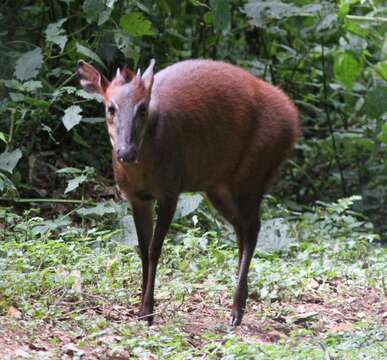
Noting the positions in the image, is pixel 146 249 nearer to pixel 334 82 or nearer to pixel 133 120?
pixel 133 120

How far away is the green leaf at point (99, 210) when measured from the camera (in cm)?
859

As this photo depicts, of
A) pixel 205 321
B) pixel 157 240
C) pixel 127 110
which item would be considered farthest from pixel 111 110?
pixel 205 321

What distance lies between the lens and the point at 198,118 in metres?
7.13

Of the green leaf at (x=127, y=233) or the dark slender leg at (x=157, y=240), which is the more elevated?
the dark slender leg at (x=157, y=240)

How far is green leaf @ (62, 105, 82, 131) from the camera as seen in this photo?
8383 mm

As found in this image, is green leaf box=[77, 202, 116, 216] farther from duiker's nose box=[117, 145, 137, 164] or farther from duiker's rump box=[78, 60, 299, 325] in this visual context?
duiker's nose box=[117, 145, 137, 164]

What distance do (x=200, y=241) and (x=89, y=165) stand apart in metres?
1.84

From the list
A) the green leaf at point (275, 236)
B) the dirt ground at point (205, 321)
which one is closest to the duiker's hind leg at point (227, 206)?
the dirt ground at point (205, 321)

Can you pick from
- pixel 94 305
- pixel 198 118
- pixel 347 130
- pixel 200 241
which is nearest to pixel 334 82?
pixel 347 130

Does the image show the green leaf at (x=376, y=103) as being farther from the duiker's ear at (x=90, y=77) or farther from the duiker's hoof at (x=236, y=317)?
the duiker's ear at (x=90, y=77)

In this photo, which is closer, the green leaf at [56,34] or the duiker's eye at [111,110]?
the duiker's eye at [111,110]

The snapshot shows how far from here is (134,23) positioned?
29.7 feet

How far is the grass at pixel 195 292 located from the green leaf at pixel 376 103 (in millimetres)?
969

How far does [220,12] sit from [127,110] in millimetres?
2811
